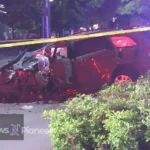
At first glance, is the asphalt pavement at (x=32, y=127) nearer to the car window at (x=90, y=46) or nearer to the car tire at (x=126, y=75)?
the car window at (x=90, y=46)

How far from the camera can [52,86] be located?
10.1m

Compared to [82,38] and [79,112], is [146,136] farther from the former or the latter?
[82,38]

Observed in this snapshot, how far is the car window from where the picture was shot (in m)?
10.3

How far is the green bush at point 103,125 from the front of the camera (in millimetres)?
3963

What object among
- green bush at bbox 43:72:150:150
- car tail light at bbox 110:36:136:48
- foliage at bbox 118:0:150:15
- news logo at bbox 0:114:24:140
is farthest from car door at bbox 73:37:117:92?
foliage at bbox 118:0:150:15

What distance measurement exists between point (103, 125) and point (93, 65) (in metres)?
5.96

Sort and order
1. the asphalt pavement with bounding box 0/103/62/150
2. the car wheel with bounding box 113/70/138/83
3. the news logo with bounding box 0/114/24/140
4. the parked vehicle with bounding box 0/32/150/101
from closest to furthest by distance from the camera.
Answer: the asphalt pavement with bounding box 0/103/62/150 < the news logo with bounding box 0/114/24/140 < the parked vehicle with bounding box 0/32/150/101 < the car wheel with bounding box 113/70/138/83

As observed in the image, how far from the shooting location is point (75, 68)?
33.2ft

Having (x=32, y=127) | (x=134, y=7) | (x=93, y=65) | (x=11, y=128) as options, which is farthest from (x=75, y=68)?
(x=134, y=7)

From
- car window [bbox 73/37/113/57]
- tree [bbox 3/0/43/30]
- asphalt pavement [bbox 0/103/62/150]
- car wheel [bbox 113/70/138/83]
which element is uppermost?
tree [bbox 3/0/43/30]

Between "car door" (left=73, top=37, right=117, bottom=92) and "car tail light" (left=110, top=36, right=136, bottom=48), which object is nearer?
"car door" (left=73, top=37, right=117, bottom=92)

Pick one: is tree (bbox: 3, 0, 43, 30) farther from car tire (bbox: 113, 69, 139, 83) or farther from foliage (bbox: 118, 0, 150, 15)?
car tire (bbox: 113, 69, 139, 83)

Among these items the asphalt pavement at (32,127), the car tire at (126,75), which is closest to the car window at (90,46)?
the car tire at (126,75)

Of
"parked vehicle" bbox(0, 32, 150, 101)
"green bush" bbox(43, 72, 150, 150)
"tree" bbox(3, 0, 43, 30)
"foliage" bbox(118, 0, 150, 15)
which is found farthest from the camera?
"foliage" bbox(118, 0, 150, 15)
